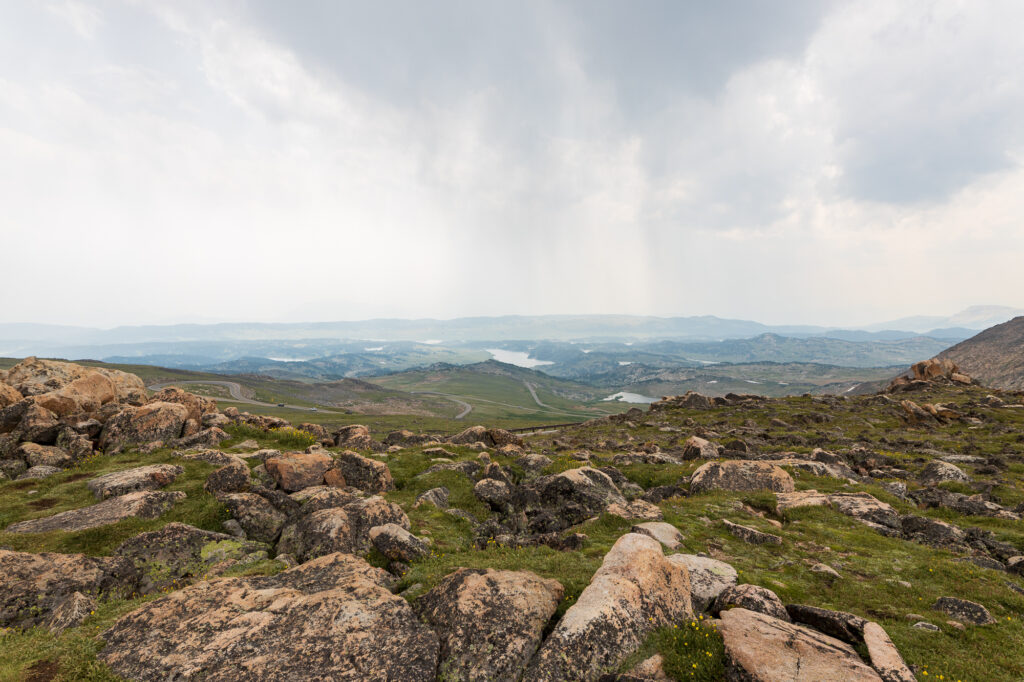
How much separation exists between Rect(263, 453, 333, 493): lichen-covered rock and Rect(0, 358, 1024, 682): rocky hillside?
140mm

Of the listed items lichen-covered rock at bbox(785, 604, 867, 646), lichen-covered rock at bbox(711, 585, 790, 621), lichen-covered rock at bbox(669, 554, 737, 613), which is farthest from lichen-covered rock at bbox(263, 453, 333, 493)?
lichen-covered rock at bbox(785, 604, 867, 646)

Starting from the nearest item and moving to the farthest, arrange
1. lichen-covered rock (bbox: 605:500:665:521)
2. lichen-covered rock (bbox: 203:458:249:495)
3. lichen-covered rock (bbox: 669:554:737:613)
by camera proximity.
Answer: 1. lichen-covered rock (bbox: 669:554:737:613)
2. lichen-covered rock (bbox: 203:458:249:495)
3. lichen-covered rock (bbox: 605:500:665:521)

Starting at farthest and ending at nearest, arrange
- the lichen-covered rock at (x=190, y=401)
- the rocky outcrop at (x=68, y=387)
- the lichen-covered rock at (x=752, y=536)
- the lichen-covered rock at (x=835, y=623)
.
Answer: the lichen-covered rock at (x=190, y=401) < the rocky outcrop at (x=68, y=387) < the lichen-covered rock at (x=752, y=536) < the lichen-covered rock at (x=835, y=623)

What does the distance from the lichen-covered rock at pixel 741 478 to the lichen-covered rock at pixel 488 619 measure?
2108cm

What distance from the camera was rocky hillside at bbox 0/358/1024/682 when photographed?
11.1 meters

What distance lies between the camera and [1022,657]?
39.0 ft

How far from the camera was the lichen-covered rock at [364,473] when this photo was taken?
2806 centimetres

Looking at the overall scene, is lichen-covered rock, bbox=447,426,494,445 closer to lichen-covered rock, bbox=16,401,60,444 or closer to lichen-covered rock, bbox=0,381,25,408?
lichen-covered rock, bbox=16,401,60,444

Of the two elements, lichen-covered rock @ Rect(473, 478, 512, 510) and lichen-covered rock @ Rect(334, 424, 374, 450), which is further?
lichen-covered rock @ Rect(334, 424, 374, 450)

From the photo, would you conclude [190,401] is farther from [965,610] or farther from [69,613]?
[965,610]

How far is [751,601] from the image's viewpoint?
1340 cm

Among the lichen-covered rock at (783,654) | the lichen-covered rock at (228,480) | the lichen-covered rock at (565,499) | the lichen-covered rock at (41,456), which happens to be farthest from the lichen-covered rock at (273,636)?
A: the lichen-covered rock at (41,456)

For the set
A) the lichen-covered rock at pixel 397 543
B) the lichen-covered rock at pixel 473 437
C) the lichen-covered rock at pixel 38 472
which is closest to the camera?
the lichen-covered rock at pixel 397 543

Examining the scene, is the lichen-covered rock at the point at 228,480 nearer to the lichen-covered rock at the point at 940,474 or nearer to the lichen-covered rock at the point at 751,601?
the lichen-covered rock at the point at 751,601
